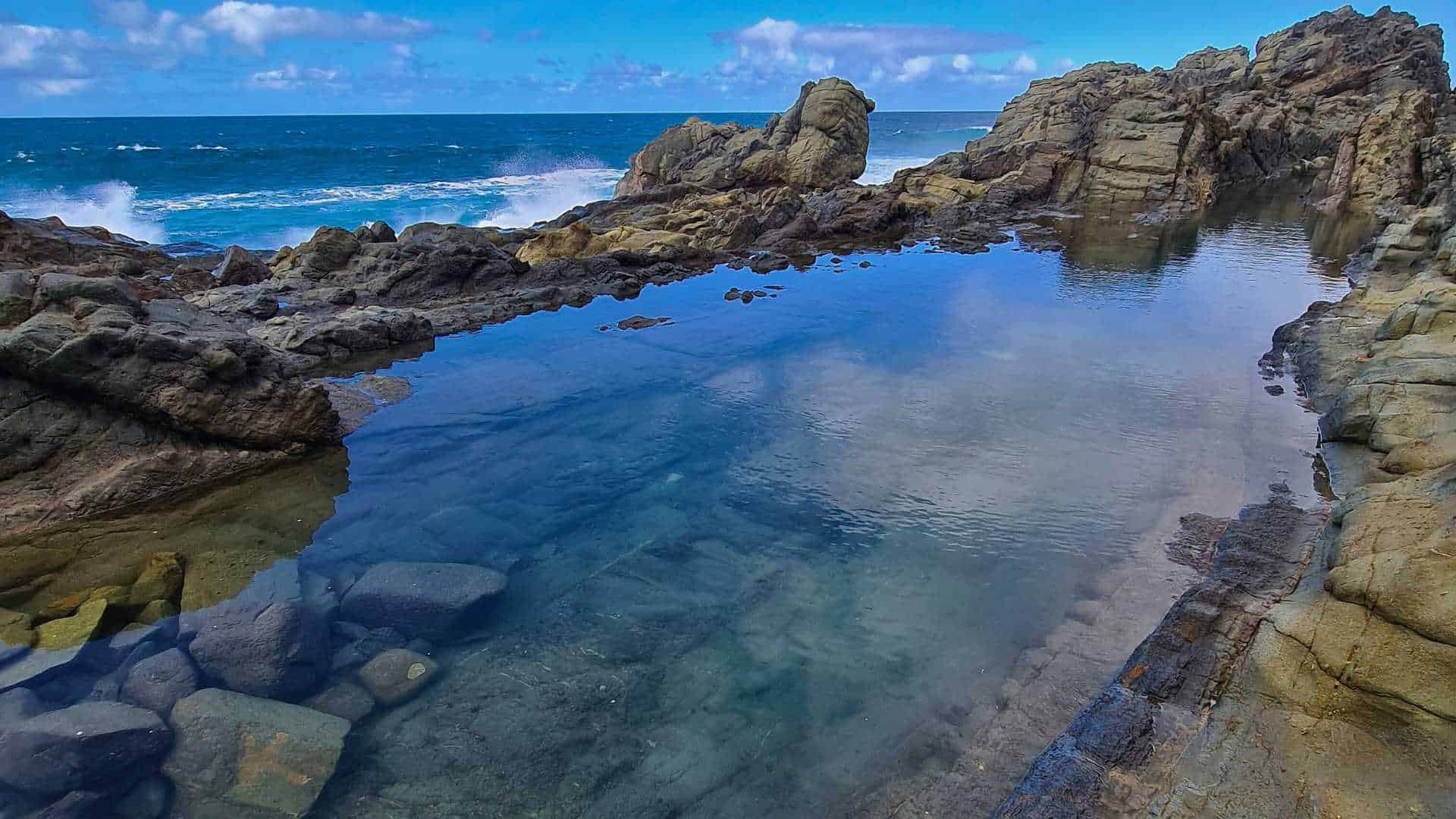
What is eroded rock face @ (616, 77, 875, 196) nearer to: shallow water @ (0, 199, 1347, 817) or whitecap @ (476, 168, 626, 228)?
whitecap @ (476, 168, 626, 228)

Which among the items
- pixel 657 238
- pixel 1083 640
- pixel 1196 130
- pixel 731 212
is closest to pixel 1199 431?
pixel 1083 640

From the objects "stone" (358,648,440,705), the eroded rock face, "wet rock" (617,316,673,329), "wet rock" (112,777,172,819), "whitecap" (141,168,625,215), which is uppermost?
the eroded rock face

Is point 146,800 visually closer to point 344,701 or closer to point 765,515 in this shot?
point 344,701

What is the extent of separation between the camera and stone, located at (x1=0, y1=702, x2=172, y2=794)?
6027 mm

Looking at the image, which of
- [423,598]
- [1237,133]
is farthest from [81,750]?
[1237,133]

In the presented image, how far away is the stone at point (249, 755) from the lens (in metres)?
6.09

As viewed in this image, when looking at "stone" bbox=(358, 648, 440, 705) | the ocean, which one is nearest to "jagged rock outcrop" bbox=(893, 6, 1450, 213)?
the ocean

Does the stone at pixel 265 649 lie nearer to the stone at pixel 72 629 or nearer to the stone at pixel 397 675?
the stone at pixel 397 675

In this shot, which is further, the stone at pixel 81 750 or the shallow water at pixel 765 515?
the shallow water at pixel 765 515

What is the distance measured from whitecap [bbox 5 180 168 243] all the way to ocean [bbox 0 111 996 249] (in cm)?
11

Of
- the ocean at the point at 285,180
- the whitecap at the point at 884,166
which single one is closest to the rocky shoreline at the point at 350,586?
the ocean at the point at 285,180

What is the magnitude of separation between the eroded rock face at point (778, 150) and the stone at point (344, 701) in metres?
39.6

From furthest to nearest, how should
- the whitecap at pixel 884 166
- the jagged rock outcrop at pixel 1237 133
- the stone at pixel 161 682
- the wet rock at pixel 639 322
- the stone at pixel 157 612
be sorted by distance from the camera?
the whitecap at pixel 884 166
the jagged rock outcrop at pixel 1237 133
the wet rock at pixel 639 322
the stone at pixel 157 612
the stone at pixel 161 682

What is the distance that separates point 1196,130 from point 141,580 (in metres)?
49.0
